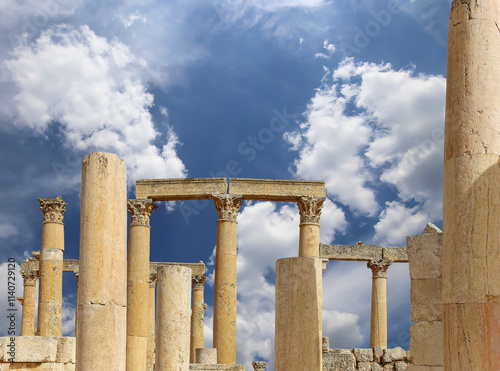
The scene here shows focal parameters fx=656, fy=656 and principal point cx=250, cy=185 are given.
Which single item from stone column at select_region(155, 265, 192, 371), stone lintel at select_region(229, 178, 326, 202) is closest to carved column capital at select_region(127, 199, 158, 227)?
stone lintel at select_region(229, 178, 326, 202)

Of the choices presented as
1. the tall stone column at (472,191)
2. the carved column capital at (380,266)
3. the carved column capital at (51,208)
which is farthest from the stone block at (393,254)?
the tall stone column at (472,191)

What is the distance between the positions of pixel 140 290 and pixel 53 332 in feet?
13.9

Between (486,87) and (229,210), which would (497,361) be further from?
(229,210)

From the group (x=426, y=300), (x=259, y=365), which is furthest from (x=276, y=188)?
(x=426, y=300)

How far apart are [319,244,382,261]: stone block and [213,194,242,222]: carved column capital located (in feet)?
27.2

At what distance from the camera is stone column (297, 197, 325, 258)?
2664 centimetres

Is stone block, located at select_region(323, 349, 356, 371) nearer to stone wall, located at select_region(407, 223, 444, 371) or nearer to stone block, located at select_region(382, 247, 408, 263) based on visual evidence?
stone wall, located at select_region(407, 223, 444, 371)

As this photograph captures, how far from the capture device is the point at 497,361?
337 inches

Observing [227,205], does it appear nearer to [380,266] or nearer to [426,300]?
[380,266]

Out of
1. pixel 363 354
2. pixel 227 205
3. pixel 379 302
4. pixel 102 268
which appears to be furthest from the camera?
pixel 379 302

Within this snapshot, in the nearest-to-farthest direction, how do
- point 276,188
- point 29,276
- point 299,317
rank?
point 299,317 → point 276,188 → point 29,276

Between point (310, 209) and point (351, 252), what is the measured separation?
7638 mm

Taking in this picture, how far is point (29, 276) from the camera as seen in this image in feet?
114

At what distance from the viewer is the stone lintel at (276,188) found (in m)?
26.9
